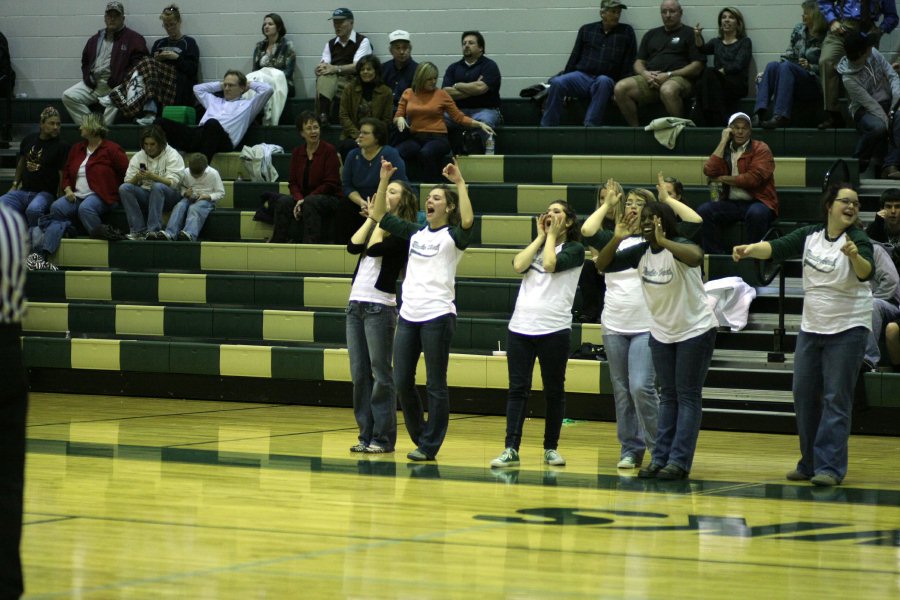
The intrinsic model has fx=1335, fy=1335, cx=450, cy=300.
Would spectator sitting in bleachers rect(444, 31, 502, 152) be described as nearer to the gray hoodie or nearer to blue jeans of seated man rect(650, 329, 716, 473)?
the gray hoodie

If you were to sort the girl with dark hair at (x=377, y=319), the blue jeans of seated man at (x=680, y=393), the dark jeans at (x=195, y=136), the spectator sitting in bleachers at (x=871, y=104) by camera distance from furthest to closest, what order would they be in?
the dark jeans at (x=195, y=136)
the spectator sitting in bleachers at (x=871, y=104)
the girl with dark hair at (x=377, y=319)
the blue jeans of seated man at (x=680, y=393)

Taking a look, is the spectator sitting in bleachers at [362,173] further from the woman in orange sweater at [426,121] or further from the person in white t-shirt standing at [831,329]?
the person in white t-shirt standing at [831,329]

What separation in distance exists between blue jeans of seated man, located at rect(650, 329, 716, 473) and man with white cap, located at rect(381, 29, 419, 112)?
590 cm

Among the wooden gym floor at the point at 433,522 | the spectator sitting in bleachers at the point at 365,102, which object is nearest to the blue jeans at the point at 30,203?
the spectator sitting in bleachers at the point at 365,102

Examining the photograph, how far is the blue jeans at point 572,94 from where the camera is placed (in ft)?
38.0

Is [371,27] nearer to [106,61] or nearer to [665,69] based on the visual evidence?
[106,61]

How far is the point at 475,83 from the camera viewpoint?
11.6 m

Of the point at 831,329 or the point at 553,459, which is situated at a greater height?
the point at 831,329

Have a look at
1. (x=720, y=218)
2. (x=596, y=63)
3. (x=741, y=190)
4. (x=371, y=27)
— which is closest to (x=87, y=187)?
(x=371, y=27)

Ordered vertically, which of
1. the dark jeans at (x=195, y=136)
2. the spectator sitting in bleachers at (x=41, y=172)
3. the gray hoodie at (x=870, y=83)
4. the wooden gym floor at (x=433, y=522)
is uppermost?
the gray hoodie at (x=870, y=83)

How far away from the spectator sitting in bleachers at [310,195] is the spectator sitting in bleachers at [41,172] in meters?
2.16

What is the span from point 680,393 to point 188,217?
5.97m

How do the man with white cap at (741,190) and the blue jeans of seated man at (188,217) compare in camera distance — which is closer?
the man with white cap at (741,190)

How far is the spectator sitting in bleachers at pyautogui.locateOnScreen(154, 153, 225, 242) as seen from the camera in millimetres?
11156
